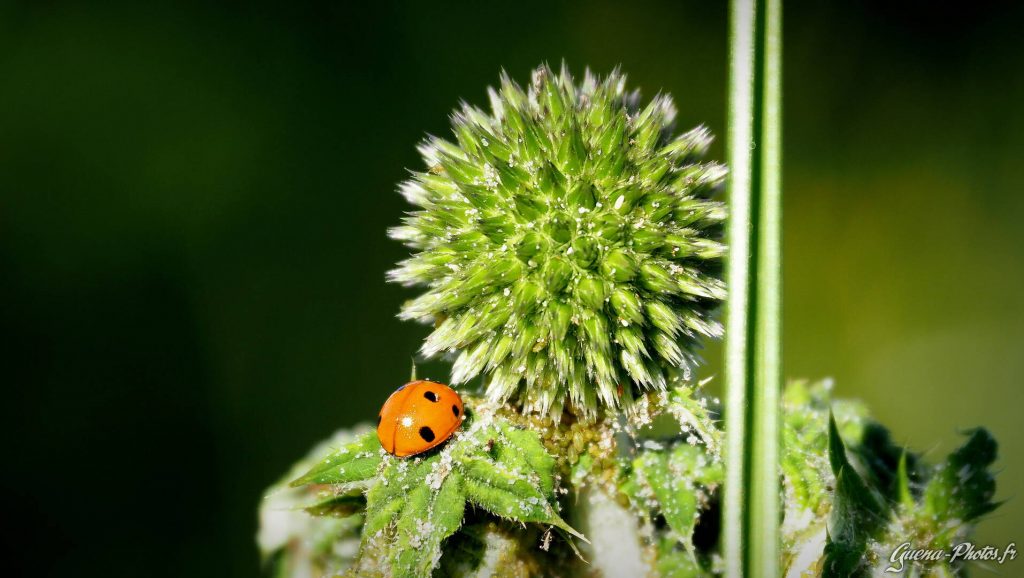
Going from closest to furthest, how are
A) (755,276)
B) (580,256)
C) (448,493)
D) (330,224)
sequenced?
(755,276) < (448,493) < (580,256) < (330,224)

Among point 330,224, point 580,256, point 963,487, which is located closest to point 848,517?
point 963,487

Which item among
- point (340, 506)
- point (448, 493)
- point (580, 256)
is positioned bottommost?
point (340, 506)

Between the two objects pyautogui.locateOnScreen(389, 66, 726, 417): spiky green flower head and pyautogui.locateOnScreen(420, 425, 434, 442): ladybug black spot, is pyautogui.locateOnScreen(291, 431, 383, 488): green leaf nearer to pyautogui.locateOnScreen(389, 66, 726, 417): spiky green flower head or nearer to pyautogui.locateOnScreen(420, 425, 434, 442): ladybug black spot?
pyautogui.locateOnScreen(420, 425, 434, 442): ladybug black spot

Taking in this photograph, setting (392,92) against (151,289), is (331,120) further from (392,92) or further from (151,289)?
(151,289)

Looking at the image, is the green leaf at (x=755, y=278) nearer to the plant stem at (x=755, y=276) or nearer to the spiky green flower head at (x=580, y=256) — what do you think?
Result: the plant stem at (x=755, y=276)

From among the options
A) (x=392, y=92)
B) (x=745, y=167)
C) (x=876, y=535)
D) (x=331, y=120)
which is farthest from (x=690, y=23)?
(x=745, y=167)

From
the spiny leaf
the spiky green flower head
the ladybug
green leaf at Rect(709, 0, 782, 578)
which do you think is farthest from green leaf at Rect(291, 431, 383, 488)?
green leaf at Rect(709, 0, 782, 578)

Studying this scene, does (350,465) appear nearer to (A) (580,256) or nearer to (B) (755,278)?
(A) (580,256)

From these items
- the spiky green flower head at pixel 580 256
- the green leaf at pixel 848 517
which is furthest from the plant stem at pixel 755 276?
the spiky green flower head at pixel 580 256
